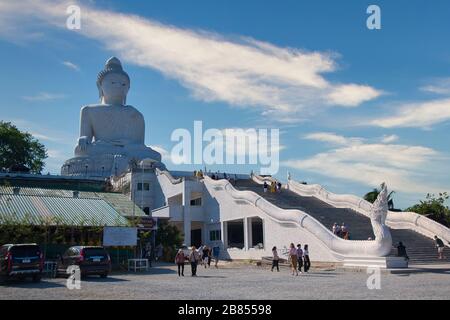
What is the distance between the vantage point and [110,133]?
61094mm

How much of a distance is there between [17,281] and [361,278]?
12433 millimetres

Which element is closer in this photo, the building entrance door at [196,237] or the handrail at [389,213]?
the handrail at [389,213]

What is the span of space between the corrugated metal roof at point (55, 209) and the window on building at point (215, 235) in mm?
10354

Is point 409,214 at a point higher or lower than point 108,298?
higher

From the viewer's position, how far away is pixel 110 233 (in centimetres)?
2556

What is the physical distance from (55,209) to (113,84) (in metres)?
37.7

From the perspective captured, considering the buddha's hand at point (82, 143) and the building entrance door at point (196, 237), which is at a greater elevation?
the buddha's hand at point (82, 143)

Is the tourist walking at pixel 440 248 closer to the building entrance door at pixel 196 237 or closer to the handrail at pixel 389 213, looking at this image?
the handrail at pixel 389 213

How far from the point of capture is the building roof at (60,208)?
2595cm

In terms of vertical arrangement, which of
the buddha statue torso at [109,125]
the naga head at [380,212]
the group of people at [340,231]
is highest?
the buddha statue torso at [109,125]

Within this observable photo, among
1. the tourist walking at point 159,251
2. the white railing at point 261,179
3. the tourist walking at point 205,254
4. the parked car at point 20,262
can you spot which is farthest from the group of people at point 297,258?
the white railing at point 261,179

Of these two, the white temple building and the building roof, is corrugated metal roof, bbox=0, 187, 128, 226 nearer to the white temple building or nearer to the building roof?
the building roof
